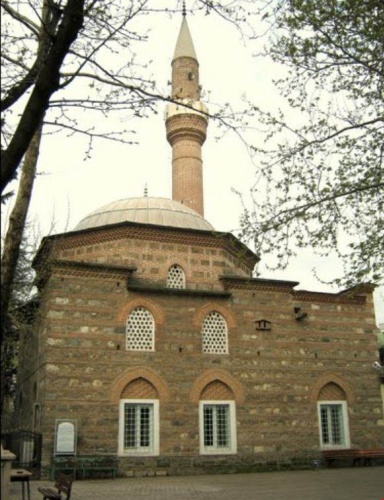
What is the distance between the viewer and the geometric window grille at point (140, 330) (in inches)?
633

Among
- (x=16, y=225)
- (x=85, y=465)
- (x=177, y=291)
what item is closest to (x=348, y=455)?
(x=177, y=291)

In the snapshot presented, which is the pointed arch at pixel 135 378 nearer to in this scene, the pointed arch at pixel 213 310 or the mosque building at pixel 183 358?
the mosque building at pixel 183 358

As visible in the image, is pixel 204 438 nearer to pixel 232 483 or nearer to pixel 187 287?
pixel 232 483

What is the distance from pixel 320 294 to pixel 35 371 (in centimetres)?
910

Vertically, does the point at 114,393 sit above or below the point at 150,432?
above

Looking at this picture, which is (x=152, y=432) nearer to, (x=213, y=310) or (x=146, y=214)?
(x=213, y=310)

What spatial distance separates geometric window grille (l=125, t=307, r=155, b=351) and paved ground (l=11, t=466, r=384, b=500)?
348cm

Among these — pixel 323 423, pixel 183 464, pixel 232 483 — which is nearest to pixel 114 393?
pixel 183 464

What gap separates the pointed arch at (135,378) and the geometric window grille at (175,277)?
2.96 m

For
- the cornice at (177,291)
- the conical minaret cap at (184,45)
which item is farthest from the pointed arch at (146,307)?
the conical minaret cap at (184,45)

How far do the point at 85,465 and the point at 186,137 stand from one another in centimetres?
1576

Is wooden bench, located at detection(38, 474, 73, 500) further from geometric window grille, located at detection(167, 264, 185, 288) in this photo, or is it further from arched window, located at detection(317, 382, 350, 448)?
arched window, located at detection(317, 382, 350, 448)

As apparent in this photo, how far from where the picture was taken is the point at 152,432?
15.5m

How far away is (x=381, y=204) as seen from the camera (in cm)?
992
